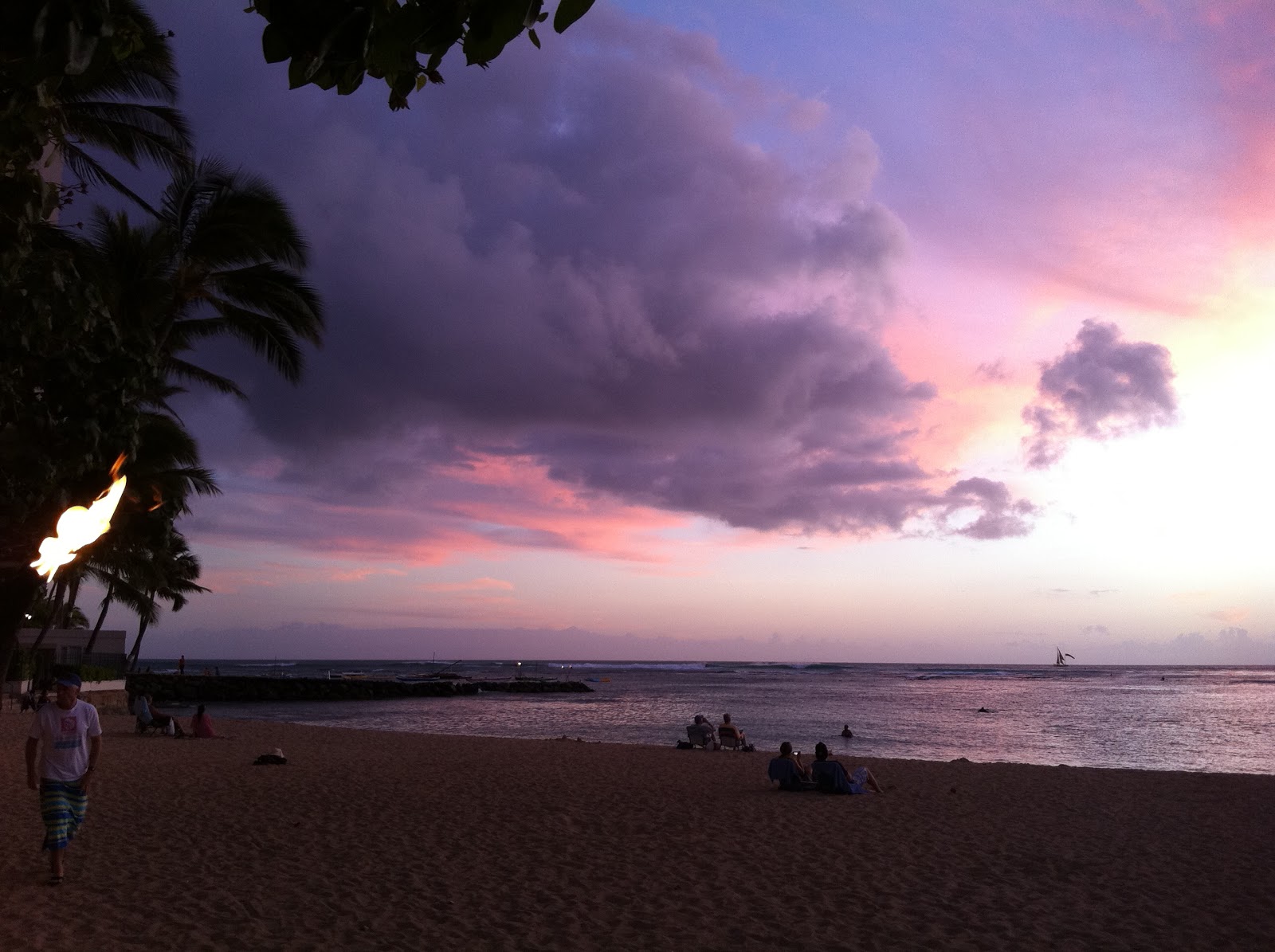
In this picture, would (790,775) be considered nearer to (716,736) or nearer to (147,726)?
(716,736)

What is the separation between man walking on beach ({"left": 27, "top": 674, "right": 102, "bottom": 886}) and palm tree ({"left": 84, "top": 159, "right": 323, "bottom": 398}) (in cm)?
835

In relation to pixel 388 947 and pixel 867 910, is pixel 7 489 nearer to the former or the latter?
pixel 388 947

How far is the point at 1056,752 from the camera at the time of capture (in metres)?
23.8

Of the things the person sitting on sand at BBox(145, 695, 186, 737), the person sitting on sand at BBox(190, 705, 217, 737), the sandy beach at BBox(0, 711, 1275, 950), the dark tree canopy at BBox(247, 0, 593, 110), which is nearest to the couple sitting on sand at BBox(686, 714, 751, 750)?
the sandy beach at BBox(0, 711, 1275, 950)

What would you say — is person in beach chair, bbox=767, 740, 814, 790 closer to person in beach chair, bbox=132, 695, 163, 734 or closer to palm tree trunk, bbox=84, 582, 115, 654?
person in beach chair, bbox=132, 695, 163, 734

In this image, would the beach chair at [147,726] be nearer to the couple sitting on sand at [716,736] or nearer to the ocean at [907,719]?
the ocean at [907,719]

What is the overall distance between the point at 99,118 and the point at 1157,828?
16154 millimetres

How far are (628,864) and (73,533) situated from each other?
6.48 m

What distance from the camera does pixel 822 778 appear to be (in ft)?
41.1

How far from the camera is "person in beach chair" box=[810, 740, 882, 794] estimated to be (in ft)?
40.8

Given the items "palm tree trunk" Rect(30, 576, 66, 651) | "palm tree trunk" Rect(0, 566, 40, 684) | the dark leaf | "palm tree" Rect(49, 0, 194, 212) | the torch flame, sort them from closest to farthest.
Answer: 1. the dark leaf
2. the torch flame
3. "palm tree trunk" Rect(0, 566, 40, 684)
4. "palm tree" Rect(49, 0, 194, 212)
5. "palm tree trunk" Rect(30, 576, 66, 651)

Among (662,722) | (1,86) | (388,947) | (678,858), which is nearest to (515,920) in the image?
(388,947)

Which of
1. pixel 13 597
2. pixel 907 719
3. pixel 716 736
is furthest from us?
pixel 907 719

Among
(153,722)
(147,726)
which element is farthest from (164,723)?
(147,726)
